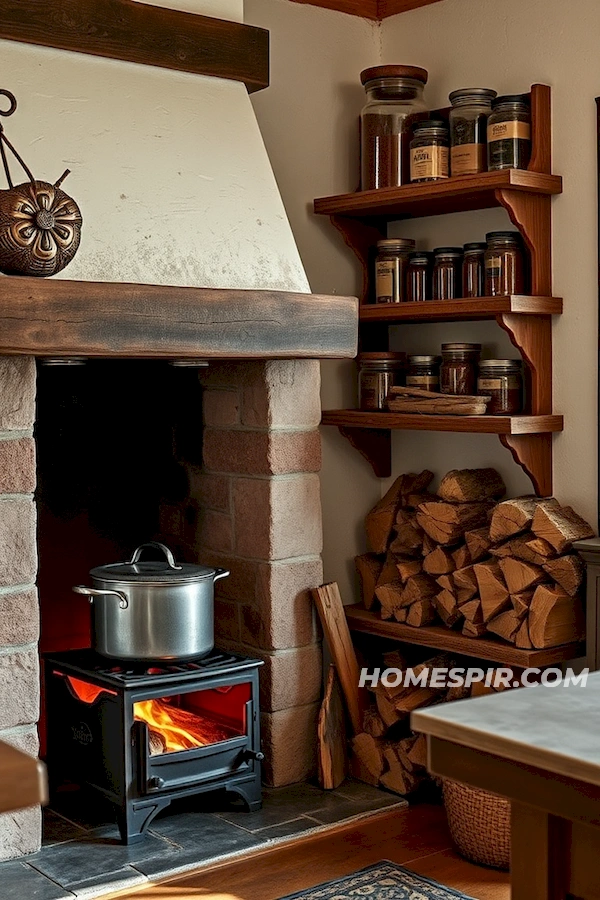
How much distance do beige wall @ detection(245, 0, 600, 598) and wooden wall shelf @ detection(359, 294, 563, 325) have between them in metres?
0.09

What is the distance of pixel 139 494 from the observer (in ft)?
12.5

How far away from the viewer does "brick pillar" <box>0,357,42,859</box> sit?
2980mm

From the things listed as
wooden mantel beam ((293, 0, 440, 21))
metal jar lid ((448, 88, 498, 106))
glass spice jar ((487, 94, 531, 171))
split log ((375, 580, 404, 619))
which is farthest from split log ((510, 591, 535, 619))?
wooden mantel beam ((293, 0, 440, 21))

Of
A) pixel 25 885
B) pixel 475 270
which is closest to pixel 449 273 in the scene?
pixel 475 270

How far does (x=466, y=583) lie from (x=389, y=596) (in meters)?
0.34

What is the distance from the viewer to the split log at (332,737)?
3559 millimetres

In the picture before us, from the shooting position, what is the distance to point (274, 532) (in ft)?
11.5

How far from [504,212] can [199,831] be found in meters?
2.03

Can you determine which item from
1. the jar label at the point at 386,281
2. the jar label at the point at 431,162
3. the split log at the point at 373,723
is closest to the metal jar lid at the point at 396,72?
the jar label at the point at 431,162

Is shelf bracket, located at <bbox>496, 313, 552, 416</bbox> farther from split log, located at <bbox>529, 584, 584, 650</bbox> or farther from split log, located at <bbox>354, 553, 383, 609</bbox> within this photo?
split log, located at <bbox>354, 553, 383, 609</bbox>

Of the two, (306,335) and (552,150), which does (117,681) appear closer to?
(306,335)

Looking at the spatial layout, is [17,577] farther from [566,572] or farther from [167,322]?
[566,572]

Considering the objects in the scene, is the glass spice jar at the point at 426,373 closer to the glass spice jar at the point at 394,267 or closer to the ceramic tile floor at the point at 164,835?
the glass spice jar at the point at 394,267

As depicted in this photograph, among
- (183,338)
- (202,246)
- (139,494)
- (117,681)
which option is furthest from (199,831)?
(202,246)
